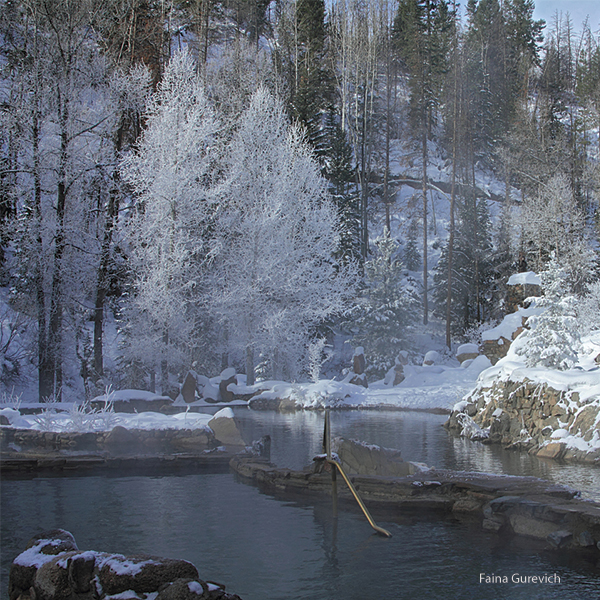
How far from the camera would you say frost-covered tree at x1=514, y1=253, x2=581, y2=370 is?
49.9 feet

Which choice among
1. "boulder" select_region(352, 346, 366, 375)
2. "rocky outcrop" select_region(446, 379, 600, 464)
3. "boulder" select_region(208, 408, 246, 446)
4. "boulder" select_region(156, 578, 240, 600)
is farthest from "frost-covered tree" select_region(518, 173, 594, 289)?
"boulder" select_region(156, 578, 240, 600)

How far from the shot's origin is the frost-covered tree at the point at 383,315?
3091 cm

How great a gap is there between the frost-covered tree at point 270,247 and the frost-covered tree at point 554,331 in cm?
1058

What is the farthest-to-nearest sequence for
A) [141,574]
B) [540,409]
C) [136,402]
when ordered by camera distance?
[136,402] → [540,409] → [141,574]

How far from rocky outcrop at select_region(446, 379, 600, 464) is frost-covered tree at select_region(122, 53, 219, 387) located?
410 inches

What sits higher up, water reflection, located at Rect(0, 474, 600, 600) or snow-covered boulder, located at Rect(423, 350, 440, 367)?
snow-covered boulder, located at Rect(423, 350, 440, 367)

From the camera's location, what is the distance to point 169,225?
71.2 feet

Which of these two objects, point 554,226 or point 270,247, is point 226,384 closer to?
point 270,247

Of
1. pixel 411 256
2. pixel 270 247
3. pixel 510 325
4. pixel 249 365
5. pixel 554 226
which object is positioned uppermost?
pixel 554 226

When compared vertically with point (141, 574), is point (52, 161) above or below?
above

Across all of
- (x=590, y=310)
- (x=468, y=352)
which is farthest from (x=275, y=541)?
(x=590, y=310)

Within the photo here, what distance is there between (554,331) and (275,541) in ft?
35.5

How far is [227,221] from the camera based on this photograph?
24.4m

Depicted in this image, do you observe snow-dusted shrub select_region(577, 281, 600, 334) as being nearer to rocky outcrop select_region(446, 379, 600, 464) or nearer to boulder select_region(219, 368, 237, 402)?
rocky outcrop select_region(446, 379, 600, 464)
